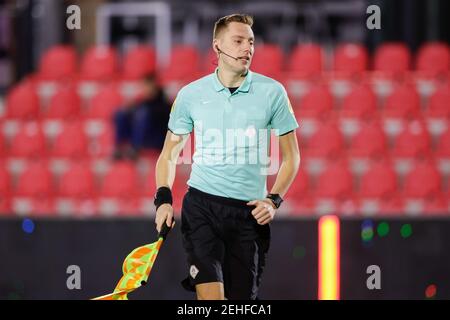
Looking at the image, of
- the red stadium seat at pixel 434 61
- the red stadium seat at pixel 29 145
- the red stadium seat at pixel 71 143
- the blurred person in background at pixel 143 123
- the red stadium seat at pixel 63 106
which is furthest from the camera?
the red stadium seat at pixel 434 61

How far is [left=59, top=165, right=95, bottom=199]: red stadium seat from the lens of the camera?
757cm

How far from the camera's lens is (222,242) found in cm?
468

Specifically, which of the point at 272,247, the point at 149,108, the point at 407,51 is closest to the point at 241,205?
the point at 272,247

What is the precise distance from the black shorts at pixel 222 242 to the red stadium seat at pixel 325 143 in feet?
10.4

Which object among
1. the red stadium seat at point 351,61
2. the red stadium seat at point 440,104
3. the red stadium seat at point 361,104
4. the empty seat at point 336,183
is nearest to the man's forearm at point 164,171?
the empty seat at point 336,183

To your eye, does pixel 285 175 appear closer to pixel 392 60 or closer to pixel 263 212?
pixel 263 212

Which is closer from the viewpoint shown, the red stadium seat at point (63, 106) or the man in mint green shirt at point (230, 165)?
the man in mint green shirt at point (230, 165)

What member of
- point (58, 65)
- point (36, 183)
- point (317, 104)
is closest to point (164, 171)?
point (36, 183)

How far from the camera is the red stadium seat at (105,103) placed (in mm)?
8320

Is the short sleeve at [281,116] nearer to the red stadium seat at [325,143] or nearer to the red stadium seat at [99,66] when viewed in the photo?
the red stadium seat at [325,143]

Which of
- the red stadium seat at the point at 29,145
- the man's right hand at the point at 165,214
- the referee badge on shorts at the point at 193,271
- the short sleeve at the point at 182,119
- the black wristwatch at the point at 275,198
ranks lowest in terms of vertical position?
the referee badge on shorts at the point at 193,271

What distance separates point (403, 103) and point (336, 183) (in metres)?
1.11

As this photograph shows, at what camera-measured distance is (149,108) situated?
284 inches

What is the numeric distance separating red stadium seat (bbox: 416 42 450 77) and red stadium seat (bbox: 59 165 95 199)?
280 cm
